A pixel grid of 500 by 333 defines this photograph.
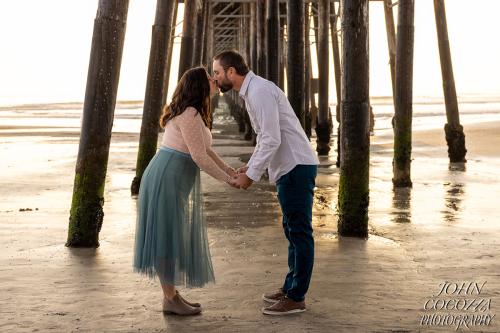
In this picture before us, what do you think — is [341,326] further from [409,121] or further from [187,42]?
[187,42]

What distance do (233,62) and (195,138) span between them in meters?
0.44

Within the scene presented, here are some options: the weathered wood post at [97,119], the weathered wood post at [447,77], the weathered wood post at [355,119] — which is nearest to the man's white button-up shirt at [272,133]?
the weathered wood post at [97,119]

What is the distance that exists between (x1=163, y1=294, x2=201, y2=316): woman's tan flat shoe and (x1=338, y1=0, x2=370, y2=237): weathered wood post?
8.02 ft

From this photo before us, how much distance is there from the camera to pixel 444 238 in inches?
258

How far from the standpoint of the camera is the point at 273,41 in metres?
12.0

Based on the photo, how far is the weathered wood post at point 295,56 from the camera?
9.62 meters

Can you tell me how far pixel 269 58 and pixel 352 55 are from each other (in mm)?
5502

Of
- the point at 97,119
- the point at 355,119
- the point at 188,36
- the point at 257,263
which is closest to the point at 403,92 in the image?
the point at 355,119

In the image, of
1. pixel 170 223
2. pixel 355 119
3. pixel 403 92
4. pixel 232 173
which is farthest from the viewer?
pixel 403 92

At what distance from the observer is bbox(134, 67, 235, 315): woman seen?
4293 millimetres

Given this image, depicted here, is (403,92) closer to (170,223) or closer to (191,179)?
(191,179)

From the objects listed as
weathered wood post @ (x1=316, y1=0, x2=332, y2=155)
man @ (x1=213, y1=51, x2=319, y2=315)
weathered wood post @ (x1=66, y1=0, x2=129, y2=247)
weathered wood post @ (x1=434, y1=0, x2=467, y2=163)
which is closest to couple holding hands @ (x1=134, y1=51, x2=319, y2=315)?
man @ (x1=213, y1=51, x2=319, y2=315)

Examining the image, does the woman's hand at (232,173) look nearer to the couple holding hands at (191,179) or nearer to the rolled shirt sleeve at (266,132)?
the couple holding hands at (191,179)

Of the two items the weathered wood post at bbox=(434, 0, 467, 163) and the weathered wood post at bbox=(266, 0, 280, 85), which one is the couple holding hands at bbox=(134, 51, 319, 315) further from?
the weathered wood post at bbox=(434, 0, 467, 163)
